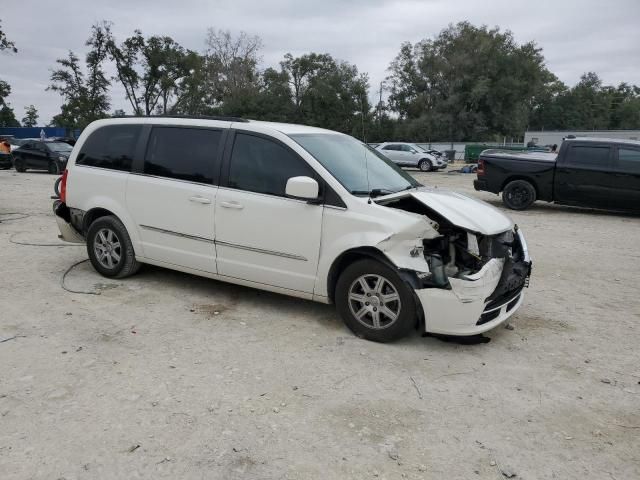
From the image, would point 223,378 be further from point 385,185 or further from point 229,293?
point 385,185

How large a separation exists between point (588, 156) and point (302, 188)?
32.2 feet

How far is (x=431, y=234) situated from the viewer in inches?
164

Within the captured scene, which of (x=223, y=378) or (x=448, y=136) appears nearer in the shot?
(x=223, y=378)

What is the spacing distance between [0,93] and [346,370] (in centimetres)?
4943

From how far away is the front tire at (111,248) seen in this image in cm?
569

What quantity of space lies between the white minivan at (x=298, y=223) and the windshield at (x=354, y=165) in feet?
0.06

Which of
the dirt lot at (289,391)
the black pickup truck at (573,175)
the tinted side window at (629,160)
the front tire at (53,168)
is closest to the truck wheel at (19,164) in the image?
the front tire at (53,168)

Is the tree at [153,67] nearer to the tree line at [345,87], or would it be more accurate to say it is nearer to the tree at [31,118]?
the tree line at [345,87]

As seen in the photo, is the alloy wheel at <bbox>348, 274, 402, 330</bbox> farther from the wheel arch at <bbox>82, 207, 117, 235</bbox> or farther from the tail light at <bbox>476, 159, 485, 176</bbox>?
the tail light at <bbox>476, 159, 485, 176</bbox>

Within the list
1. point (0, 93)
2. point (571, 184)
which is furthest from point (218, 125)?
point (0, 93)

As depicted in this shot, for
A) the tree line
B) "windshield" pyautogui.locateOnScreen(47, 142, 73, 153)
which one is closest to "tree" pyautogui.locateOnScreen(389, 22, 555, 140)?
the tree line

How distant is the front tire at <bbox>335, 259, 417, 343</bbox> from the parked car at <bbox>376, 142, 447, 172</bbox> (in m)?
25.1

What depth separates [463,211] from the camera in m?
4.47

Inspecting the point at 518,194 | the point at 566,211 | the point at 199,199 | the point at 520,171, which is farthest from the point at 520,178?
the point at 199,199
